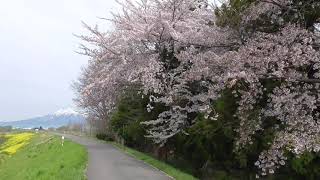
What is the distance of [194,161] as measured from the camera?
2066cm

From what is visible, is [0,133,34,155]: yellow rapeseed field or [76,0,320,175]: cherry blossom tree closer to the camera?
[76,0,320,175]: cherry blossom tree

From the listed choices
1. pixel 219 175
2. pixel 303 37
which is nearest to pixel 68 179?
pixel 219 175

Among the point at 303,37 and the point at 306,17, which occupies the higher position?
the point at 306,17

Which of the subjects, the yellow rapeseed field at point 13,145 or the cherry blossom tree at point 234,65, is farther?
the yellow rapeseed field at point 13,145

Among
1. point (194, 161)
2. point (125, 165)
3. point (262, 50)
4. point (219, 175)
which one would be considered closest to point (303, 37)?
point (262, 50)

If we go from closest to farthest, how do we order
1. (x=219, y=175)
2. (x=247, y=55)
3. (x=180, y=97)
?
(x=247, y=55)
(x=219, y=175)
(x=180, y=97)

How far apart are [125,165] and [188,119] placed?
12.0 ft

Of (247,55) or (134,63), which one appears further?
(134,63)

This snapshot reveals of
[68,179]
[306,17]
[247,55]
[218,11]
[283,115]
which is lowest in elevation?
[68,179]

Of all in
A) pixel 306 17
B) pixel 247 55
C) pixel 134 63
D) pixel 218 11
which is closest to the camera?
pixel 247 55

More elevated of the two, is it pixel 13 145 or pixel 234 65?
pixel 13 145

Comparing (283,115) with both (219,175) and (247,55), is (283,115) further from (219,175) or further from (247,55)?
(219,175)

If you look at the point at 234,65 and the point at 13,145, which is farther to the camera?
the point at 13,145

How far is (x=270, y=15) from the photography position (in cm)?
1362
